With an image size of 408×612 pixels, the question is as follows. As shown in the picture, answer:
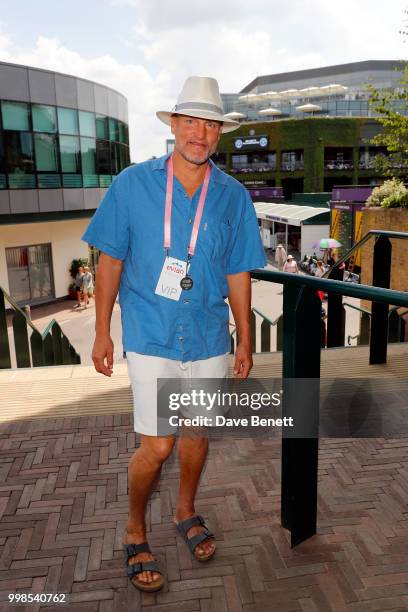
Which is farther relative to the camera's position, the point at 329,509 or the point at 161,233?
the point at 329,509

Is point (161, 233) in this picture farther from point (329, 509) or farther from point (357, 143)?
point (357, 143)

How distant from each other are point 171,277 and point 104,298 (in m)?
0.30

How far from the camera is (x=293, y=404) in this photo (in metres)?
2.41

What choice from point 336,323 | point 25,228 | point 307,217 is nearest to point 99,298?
point 336,323

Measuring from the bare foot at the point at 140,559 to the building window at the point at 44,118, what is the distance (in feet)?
76.5

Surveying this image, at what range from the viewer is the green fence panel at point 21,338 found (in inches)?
205

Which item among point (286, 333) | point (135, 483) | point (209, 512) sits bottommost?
point (209, 512)

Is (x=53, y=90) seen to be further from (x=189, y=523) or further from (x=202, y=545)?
(x=202, y=545)

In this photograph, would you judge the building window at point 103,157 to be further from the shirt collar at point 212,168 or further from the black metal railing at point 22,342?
the shirt collar at point 212,168

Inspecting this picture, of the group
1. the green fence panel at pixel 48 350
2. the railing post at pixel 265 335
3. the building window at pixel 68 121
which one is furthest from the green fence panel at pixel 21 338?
the building window at pixel 68 121

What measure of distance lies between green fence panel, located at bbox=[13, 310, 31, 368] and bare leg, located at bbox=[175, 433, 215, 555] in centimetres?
322

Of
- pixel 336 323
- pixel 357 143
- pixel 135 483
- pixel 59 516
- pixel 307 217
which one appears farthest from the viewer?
pixel 357 143

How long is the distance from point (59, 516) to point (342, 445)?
1.79 m

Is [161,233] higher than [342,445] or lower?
higher
